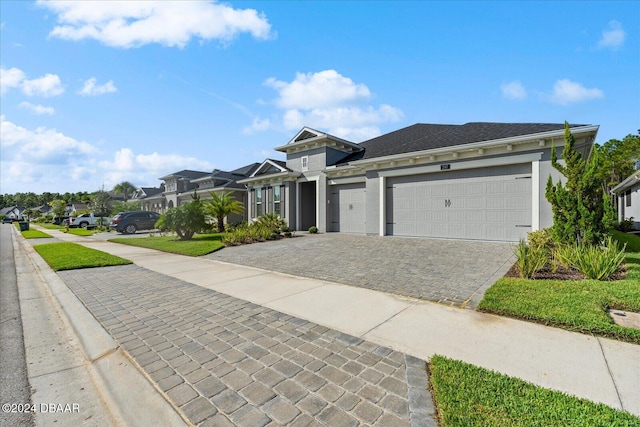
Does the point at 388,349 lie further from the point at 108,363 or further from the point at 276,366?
the point at 108,363

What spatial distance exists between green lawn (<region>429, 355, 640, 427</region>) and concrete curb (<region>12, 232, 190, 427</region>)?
6.93ft

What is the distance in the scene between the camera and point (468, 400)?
2.42 m

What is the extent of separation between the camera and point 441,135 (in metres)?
14.0

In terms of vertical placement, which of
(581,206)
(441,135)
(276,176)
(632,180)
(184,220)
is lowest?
(184,220)

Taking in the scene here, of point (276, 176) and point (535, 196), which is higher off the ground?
point (276, 176)

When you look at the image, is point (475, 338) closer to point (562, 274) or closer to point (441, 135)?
point (562, 274)

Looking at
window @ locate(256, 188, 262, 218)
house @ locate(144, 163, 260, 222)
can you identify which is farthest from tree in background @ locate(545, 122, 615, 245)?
house @ locate(144, 163, 260, 222)

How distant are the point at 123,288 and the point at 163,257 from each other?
487cm

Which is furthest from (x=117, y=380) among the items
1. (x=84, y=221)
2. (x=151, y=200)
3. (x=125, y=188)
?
(x=125, y=188)

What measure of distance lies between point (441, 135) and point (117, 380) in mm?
14285

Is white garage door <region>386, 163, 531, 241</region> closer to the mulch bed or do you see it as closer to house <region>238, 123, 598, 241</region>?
house <region>238, 123, 598, 241</region>

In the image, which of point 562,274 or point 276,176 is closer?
point 562,274

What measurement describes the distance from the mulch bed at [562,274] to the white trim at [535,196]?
3.46m

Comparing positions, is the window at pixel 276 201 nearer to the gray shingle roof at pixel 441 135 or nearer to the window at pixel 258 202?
the window at pixel 258 202
